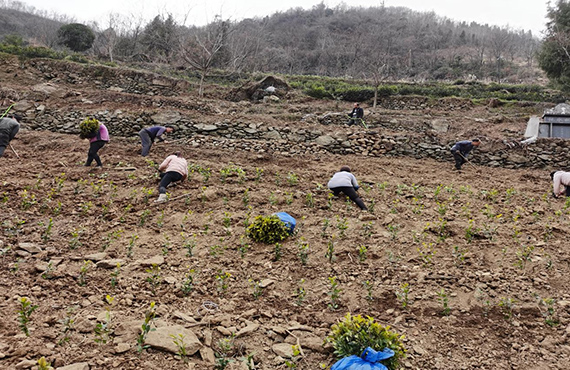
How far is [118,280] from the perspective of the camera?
3463 mm

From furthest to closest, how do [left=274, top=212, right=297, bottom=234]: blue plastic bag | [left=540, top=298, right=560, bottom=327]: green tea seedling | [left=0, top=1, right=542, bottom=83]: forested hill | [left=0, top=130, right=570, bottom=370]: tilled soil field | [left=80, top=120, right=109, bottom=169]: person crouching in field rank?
[left=0, top=1, right=542, bottom=83]: forested hill < [left=80, top=120, right=109, bottom=169]: person crouching in field < [left=274, top=212, right=297, bottom=234]: blue plastic bag < [left=540, top=298, right=560, bottom=327]: green tea seedling < [left=0, top=130, right=570, bottom=370]: tilled soil field

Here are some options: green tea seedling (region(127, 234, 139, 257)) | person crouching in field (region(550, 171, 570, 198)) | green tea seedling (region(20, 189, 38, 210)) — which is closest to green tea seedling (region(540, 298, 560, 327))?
green tea seedling (region(127, 234, 139, 257))

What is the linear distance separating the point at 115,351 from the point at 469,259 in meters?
3.85

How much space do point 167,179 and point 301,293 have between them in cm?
367

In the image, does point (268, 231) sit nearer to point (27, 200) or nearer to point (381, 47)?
point (27, 200)

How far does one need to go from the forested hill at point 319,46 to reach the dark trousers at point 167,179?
35.6ft

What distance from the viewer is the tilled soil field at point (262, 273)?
2715 millimetres

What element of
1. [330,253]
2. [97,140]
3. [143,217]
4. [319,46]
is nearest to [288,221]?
[330,253]

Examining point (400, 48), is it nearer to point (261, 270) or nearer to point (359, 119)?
point (359, 119)

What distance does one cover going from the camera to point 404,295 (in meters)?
3.55

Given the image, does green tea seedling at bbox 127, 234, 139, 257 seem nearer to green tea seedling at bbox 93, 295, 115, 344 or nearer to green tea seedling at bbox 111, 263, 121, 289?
green tea seedling at bbox 111, 263, 121, 289

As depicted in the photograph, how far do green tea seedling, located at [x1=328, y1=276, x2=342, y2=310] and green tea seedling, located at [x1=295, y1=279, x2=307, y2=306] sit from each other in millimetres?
262

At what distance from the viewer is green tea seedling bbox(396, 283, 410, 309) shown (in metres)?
3.42

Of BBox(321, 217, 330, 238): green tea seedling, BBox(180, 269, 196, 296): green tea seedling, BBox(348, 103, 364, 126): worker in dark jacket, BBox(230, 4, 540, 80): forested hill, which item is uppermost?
BBox(230, 4, 540, 80): forested hill
